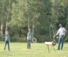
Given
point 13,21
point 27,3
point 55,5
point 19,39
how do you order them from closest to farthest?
point 27,3 → point 13,21 → point 19,39 → point 55,5

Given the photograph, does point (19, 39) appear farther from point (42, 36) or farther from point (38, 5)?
point (38, 5)

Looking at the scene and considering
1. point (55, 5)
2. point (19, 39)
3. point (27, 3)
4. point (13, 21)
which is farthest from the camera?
point (55, 5)

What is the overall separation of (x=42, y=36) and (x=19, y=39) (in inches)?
213

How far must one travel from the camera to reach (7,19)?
4484 centimetres

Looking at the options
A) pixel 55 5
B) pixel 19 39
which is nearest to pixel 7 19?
pixel 19 39

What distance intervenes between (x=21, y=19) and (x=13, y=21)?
2.62 meters

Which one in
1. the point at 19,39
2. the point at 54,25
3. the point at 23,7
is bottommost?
the point at 19,39

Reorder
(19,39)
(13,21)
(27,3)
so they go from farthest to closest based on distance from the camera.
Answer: (19,39) → (13,21) → (27,3)

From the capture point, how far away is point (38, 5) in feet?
128

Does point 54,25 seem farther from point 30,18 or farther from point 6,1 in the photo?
point 6,1

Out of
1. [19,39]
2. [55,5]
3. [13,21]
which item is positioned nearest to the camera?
[13,21]

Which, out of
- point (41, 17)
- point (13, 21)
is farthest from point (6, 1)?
point (41, 17)

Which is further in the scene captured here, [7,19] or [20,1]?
[7,19]

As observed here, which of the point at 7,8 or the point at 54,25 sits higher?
the point at 7,8
